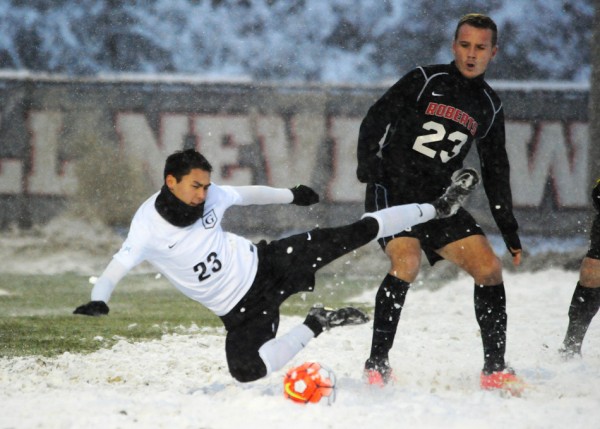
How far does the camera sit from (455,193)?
4559 mm

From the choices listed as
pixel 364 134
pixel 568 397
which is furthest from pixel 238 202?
pixel 568 397

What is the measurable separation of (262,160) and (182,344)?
22.4 feet

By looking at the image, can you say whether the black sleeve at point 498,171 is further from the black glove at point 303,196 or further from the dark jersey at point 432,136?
the black glove at point 303,196

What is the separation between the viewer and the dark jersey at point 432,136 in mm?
4590

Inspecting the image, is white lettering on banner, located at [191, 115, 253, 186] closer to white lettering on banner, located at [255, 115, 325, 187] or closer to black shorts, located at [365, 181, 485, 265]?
white lettering on banner, located at [255, 115, 325, 187]

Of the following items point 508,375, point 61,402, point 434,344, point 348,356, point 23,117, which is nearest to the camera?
point 61,402

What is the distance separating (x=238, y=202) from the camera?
15.2 feet

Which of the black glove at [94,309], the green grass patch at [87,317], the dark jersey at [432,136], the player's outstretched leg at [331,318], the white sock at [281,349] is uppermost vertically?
the dark jersey at [432,136]

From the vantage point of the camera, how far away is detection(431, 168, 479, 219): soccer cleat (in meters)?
4.50

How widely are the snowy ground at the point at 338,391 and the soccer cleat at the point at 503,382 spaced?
0.10 meters

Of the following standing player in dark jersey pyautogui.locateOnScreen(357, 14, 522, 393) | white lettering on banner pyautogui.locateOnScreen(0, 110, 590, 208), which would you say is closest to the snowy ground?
standing player in dark jersey pyautogui.locateOnScreen(357, 14, 522, 393)

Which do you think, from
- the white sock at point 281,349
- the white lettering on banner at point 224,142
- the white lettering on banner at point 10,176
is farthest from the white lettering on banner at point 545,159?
the white sock at point 281,349

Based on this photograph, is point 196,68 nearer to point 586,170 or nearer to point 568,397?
point 586,170

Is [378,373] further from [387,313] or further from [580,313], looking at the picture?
[580,313]
